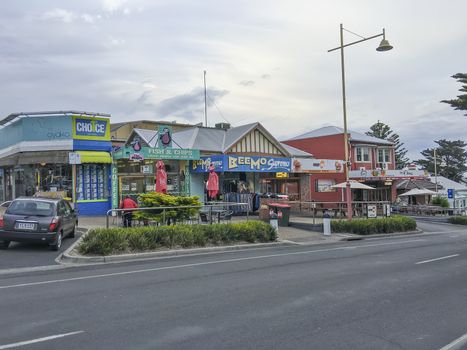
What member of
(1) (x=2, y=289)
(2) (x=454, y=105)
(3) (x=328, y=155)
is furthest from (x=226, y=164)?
(3) (x=328, y=155)

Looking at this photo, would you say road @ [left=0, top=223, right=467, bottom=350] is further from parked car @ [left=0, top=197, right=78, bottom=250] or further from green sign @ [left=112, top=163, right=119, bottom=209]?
green sign @ [left=112, top=163, right=119, bottom=209]

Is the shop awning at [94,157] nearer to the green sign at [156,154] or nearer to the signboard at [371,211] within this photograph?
the green sign at [156,154]

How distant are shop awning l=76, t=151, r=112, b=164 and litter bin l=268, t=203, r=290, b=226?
8443 mm

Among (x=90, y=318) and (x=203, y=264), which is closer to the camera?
(x=90, y=318)

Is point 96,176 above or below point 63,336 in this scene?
above

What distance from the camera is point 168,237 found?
13805 millimetres

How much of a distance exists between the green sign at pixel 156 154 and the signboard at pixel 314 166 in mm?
7980

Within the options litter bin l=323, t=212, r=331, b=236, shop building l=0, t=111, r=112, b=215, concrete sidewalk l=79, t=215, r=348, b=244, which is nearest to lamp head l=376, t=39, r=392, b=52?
litter bin l=323, t=212, r=331, b=236

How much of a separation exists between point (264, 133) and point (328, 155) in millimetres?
18048

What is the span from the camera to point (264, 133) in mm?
30672

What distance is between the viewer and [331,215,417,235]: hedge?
21.9 m

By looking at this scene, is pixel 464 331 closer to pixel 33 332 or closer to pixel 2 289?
pixel 33 332

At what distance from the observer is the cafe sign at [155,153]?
22.8 m

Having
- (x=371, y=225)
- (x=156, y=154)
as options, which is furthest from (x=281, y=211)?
(x=156, y=154)
